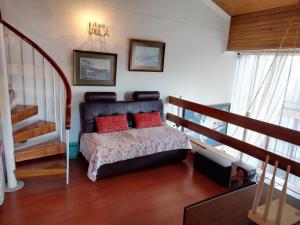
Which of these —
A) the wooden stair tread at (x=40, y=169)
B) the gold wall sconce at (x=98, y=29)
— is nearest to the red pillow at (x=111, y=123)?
the wooden stair tread at (x=40, y=169)

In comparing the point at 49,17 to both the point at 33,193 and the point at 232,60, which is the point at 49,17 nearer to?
the point at 33,193

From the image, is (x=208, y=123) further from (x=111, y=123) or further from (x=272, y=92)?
(x=111, y=123)

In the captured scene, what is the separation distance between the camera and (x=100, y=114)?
355 cm

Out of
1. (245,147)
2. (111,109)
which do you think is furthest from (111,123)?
(245,147)

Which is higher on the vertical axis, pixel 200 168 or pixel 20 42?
pixel 20 42

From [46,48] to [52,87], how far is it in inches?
23.0

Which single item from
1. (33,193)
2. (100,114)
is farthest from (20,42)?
(33,193)

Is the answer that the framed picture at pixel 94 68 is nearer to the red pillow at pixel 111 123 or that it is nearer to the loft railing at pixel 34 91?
the loft railing at pixel 34 91

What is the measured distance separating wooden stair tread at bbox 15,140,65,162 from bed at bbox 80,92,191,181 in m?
0.40

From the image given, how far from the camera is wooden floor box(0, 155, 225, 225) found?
2.29 meters

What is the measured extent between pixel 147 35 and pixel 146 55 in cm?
36

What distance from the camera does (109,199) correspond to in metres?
2.63

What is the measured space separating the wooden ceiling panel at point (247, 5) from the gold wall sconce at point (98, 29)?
2.46 m

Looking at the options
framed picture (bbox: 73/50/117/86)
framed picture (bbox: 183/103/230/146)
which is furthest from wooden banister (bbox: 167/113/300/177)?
framed picture (bbox: 73/50/117/86)
